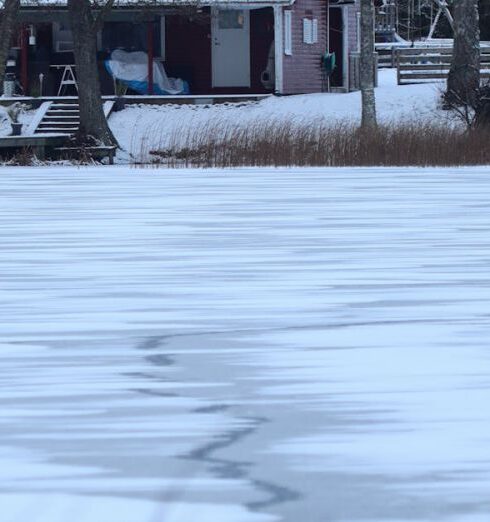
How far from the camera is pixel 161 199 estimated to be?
13.8 m

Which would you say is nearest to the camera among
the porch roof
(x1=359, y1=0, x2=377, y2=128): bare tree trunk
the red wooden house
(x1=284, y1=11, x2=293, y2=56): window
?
(x1=359, y1=0, x2=377, y2=128): bare tree trunk

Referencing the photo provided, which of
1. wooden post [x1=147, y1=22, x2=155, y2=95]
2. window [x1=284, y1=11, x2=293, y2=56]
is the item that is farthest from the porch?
wooden post [x1=147, y1=22, x2=155, y2=95]

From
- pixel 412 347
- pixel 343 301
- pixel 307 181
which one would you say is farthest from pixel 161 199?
pixel 412 347

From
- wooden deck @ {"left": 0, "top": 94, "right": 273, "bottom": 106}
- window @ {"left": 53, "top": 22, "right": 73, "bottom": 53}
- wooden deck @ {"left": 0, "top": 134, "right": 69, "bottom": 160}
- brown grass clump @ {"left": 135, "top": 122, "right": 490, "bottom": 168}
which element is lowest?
wooden deck @ {"left": 0, "top": 134, "right": 69, "bottom": 160}

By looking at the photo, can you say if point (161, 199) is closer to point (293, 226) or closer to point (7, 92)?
point (293, 226)

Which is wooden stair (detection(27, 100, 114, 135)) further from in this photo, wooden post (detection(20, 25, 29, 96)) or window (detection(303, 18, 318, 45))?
window (detection(303, 18, 318, 45))

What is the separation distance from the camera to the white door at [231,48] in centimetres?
3762

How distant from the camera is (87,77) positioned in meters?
31.9

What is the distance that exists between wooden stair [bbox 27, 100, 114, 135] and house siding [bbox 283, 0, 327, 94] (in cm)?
539

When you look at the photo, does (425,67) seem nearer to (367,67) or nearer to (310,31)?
(310,31)

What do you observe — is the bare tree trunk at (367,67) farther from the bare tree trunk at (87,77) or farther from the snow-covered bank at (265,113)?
the bare tree trunk at (87,77)

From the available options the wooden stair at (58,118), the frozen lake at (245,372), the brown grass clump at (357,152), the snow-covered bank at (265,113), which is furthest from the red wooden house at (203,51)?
the frozen lake at (245,372)

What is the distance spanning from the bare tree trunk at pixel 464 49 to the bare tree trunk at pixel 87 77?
25.0ft

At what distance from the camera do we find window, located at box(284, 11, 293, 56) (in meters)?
37.9
